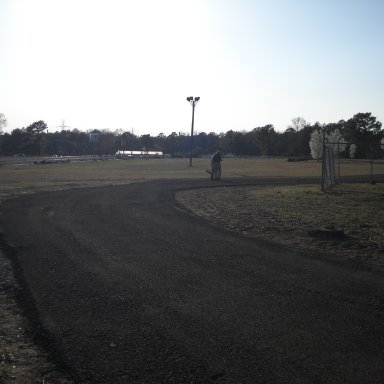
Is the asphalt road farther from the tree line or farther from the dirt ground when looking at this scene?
the tree line

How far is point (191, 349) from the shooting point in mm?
4160

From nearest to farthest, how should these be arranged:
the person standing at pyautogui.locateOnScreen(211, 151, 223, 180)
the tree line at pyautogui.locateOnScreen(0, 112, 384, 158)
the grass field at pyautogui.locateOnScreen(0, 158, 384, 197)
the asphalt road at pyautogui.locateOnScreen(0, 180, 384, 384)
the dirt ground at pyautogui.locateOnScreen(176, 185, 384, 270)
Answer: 1. the asphalt road at pyautogui.locateOnScreen(0, 180, 384, 384)
2. the dirt ground at pyautogui.locateOnScreen(176, 185, 384, 270)
3. the grass field at pyautogui.locateOnScreen(0, 158, 384, 197)
4. the person standing at pyautogui.locateOnScreen(211, 151, 223, 180)
5. the tree line at pyautogui.locateOnScreen(0, 112, 384, 158)

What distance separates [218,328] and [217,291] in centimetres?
125

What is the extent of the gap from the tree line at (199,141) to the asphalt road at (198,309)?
7517 cm

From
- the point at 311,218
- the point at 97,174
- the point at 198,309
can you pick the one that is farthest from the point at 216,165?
the point at 198,309

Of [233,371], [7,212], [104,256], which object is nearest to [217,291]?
[233,371]

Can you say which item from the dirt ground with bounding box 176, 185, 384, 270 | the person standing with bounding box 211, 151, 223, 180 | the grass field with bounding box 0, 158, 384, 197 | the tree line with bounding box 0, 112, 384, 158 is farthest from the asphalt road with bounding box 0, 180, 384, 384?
the tree line with bounding box 0, 112, 384, 158

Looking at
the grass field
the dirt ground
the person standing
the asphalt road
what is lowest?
the asphalt road

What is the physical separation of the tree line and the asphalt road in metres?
75.2

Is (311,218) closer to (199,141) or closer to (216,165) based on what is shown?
(216,165)

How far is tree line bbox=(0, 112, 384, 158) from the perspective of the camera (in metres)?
104

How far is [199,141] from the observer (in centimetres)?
17662

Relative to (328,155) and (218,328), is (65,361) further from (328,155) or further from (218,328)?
(328,155)

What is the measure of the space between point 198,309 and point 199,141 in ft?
567
